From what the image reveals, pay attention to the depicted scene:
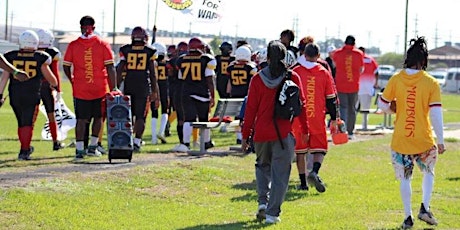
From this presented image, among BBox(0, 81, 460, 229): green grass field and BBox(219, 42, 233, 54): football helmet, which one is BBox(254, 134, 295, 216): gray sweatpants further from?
BBox(219, 42, 233, 54): football helmet

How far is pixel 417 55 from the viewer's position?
10.3m

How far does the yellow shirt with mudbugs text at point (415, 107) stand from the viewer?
10273mm

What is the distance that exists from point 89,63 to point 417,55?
636 centimetres

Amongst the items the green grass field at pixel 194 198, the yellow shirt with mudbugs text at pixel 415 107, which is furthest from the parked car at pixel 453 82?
the yellow shirt with mudbugs text at pixel 415 107

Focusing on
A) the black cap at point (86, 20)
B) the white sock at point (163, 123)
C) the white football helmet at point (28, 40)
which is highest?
the black cap at point (86, 20)

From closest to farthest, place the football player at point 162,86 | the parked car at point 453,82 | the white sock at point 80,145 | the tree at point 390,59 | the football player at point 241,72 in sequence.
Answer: the white sock at point 80,145 < the football player at point 241,72 < the football player at point 162,86 < the parked car at point 453,82 < the tree at point 390,59

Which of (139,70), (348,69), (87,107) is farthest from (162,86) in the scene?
(87,107)

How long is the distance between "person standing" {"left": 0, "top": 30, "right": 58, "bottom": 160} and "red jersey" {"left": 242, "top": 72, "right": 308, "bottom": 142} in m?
Result: 5.62

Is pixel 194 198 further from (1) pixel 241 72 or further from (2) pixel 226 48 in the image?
(2) pixel 226 48

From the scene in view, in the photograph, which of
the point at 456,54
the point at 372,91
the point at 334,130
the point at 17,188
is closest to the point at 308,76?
the point at 334,130

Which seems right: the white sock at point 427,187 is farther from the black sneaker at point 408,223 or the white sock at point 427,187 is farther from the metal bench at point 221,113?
the metal bench at point 221,113

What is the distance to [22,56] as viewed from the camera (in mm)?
15336

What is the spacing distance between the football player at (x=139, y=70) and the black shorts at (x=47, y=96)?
4.56 feet

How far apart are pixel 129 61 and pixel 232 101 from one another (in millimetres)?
2011
